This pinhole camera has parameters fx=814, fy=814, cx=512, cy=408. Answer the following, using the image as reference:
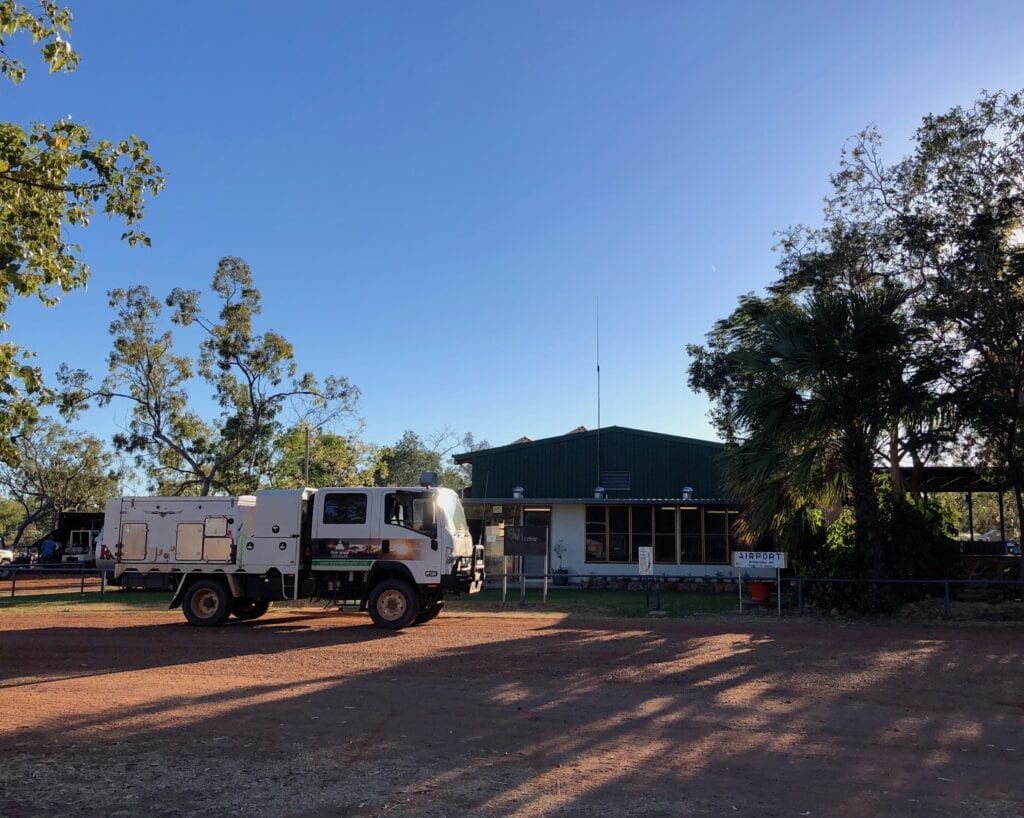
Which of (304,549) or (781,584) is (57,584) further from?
(781,584)

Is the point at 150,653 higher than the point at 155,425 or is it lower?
lower

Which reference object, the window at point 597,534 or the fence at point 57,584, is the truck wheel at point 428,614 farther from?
the window at point 597,534

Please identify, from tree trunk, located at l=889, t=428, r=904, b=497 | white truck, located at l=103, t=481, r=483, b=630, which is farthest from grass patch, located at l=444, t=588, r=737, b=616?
tree trunk, located at l=889, t=428, r=904, b=497

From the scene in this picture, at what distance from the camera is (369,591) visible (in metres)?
15.1

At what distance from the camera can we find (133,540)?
15.7 meters

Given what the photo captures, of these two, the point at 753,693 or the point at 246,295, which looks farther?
the point at 246,295

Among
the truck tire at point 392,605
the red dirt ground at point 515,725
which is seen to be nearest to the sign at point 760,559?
the red dirt ground at point 515,725

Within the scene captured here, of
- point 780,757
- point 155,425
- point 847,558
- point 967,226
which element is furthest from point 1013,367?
point 155,425

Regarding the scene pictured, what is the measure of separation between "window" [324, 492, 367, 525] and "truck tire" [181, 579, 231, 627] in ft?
8.63

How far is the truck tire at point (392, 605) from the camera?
14836 mm

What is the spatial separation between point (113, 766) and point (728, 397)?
71.6ft

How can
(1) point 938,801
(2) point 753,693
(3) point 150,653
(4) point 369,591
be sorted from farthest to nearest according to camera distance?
(4) point 369,591 → (3) point 150,653 → (2) point 753,693 → (1) point 938,801

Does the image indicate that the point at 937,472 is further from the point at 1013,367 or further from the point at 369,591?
the point at 369,591

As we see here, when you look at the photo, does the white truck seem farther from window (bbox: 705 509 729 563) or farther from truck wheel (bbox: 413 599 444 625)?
window (bbox: 705 509 729 563)
